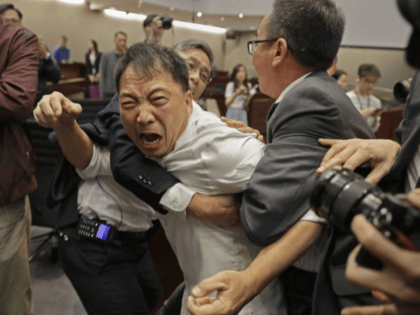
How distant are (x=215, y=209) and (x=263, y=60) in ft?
1.67

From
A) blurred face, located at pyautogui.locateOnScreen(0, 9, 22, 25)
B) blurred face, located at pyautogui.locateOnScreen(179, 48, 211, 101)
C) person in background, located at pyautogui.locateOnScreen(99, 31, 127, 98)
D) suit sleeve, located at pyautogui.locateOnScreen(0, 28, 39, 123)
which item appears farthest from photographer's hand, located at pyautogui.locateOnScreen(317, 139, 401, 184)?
person in background, located at pyautogui.locateOnScreen(99, 31, 127, 98)

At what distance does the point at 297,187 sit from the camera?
34.3 inches

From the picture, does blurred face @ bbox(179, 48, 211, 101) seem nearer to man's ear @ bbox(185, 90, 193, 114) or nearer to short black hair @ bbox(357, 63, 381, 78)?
man's ear @ bbox(185, 90, 193, 114)

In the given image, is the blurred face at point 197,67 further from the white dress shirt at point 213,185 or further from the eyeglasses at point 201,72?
the white dress shirt at point 213,185

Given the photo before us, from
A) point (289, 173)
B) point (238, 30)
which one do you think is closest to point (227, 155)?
point (289, 173)

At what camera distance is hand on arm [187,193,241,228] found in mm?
1027

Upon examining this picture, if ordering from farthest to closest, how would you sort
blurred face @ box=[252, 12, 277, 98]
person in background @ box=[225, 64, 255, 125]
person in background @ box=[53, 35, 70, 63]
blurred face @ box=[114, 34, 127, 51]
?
person in background @ box=[53, 35, 70, 63], person in background @ box=[225, 64, 255, 125], blurred face @ box=[114, 34, 127, 51], blurred face @ box=[252, 12, 277, 98]

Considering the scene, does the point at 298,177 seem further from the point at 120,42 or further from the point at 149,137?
the point at 120,42

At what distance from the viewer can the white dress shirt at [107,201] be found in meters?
1.47

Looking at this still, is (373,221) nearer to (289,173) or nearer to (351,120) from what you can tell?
(289,173)

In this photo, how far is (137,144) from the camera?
1125 millimetres

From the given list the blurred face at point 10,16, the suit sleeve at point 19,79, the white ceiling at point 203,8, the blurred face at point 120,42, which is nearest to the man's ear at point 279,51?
the suit sleeve at point 19,79

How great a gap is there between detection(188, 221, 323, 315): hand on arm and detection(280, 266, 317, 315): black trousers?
8.8 inches

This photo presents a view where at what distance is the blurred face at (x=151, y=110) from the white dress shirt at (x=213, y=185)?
54 mm
